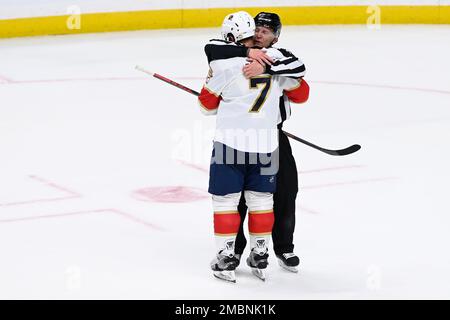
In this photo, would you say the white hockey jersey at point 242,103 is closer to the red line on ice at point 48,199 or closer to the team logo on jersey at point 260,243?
the team logo on jersey at point 260,243

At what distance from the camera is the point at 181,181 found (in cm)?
706

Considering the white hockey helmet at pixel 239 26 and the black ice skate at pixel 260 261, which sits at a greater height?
the white hockey helmet at pixel 239 26

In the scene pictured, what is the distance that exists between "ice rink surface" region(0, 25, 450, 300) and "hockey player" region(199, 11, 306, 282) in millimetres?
217

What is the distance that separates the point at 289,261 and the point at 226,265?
33 centimetres

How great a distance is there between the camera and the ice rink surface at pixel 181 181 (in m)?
5.16

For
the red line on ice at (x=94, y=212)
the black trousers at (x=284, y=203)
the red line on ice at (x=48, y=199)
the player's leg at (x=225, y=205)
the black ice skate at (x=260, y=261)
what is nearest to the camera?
the player's leg at (x=225, y=205)

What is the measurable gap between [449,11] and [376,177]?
8637 mm

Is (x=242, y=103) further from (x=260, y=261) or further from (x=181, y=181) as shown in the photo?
(x=181, y=181)

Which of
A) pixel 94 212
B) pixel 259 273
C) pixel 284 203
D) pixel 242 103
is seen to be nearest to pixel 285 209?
pixel 284 203

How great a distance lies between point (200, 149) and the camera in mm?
7996

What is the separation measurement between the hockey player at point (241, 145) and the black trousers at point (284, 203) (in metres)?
0.11

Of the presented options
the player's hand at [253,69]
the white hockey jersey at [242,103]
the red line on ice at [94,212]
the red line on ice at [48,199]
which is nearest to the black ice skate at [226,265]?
the white hockey jersey at [242,103]

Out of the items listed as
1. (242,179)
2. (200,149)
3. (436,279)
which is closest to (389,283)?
(436,279)

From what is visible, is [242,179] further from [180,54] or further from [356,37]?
[356,37]
